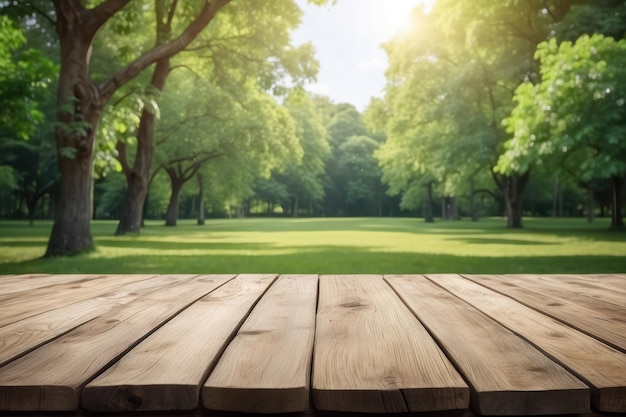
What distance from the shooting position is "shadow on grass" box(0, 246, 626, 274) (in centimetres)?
882

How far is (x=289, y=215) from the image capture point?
79.3 m

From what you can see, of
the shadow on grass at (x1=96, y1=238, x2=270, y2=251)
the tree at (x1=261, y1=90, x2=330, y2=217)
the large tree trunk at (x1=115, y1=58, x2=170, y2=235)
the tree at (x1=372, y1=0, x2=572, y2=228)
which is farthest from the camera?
the tree at (x1=261, y1=90, x2=330, y2=217)

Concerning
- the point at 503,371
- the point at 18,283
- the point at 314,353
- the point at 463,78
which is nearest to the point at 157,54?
the point at 18,283

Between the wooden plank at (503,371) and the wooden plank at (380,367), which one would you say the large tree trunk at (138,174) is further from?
the wooden plank at (503,371)

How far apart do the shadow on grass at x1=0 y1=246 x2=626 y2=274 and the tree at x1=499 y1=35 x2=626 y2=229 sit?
14.4ft

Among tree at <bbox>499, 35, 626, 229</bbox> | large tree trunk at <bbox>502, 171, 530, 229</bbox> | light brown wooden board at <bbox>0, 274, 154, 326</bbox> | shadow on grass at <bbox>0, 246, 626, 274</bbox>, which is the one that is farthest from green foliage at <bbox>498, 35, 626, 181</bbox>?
large tree trunk at <bbox>502, 171, 530, 229</bbox>

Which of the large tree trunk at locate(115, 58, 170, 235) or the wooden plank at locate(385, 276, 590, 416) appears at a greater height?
the large tree trunk at locate(115, 58, 170, 235)

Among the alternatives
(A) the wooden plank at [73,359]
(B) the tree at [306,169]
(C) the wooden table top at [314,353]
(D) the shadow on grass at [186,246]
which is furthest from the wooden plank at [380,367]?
(B) the tree at [306,169]

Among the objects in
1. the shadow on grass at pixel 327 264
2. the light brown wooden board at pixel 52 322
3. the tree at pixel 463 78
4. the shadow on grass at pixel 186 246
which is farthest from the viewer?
the tree at pixel 463 78

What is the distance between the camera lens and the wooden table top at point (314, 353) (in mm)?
1101

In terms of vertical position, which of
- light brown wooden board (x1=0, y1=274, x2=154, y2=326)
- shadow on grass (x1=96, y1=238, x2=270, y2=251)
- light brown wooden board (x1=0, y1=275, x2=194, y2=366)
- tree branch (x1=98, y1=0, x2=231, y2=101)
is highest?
tree branch (x1=98, y1=0, x2=231, y2=101)

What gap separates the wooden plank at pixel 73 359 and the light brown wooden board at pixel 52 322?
5 centimetres

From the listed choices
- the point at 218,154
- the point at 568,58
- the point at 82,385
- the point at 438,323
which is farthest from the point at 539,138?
the point at 218,154

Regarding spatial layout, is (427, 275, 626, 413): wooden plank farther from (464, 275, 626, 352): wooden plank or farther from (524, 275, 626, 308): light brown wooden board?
(524, 275, 626, 308): light brown wooden board
